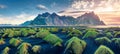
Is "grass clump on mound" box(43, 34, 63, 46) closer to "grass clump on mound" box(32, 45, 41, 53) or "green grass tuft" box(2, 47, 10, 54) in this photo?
"grass clump on mound" box(32, 45, 41, 53)

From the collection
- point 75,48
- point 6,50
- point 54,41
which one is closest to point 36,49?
point 54,41

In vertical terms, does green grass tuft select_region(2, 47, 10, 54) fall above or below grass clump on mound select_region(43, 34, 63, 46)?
below

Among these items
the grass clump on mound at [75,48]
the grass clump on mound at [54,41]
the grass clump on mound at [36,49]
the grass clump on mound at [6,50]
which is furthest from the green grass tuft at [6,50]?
the grass clump on mound at [75,48]

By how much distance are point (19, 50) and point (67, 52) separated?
3425 millimetres

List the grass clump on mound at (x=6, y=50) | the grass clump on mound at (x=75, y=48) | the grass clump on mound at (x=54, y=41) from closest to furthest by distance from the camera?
the grass clump on mound at (x=75, y=48)
the grass clump on mound at (x=6, y=50)
the grass clump on mound at (x=54, y=41)

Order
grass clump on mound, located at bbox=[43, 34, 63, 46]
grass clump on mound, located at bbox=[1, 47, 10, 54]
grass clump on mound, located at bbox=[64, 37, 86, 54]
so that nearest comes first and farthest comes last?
grass clump on mound, located at bbox=[64, 37, 86, 54]
grass clump on mound, located at bbox=[1, 47, 10, 54]
grass clump on mound, located at bbox=[43, 34, 63, 46]

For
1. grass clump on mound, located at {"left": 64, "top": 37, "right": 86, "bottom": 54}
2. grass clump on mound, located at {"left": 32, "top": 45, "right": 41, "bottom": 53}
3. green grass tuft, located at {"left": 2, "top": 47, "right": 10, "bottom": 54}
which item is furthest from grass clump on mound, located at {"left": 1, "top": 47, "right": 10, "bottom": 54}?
grass clump on mound, located at {"left": 64, "top": 37, "right": 86, "bottom": 54}

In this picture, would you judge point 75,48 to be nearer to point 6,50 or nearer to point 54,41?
point 54,41

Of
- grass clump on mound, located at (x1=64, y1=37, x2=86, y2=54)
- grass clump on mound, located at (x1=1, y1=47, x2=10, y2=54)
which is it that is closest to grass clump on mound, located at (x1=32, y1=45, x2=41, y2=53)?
grass clump on mound, located at (x1=1, y1=47, x2=10, y2=54)

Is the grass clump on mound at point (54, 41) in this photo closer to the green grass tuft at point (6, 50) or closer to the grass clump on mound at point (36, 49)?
the grass clump on mound at point (36, 49)

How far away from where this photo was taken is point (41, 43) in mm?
18109

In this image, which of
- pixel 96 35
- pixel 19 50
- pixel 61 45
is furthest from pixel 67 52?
pixel 96 35

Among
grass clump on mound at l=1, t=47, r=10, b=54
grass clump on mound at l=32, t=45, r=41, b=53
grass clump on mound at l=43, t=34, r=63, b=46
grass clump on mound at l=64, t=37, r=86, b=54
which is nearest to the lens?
grass clump on mound at l=64, t=37, r=86, b=54

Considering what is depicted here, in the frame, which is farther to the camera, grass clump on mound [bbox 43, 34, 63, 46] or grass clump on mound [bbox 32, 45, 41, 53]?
grass clump on mound [bbox 43, 34, 63, 46]
